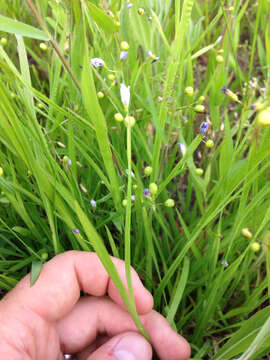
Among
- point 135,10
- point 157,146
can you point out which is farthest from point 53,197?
point 135,10

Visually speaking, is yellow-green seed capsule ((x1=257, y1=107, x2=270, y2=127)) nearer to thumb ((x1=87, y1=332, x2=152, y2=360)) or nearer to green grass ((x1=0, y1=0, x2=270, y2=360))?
green grass ((x1=0, y1=0, x2=270, y2=360))

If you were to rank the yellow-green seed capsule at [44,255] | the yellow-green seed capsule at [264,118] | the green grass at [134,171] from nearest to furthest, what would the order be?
the yellow-green seed capsule at [264,118], the green grass at [134,171], the yellow-green seed capsule at [44,255]

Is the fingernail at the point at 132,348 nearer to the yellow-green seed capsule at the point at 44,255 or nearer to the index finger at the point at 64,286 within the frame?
the index finger at the point at 64,286

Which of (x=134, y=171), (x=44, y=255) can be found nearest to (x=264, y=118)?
(x=134, y=171)

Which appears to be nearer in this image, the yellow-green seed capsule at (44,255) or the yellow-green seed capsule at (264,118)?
the yellow-green seed capsule at (264,118)

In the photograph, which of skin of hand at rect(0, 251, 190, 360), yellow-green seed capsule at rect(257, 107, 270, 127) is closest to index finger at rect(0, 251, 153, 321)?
skin of hand at rect(0, 251, 190, 360)

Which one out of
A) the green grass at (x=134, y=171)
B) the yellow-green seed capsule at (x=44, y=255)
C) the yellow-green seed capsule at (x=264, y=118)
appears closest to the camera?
the yellow-green seed capsule at (x=264, y=118)

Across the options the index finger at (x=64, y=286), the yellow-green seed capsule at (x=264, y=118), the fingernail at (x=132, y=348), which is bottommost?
the fingernail at (x=132, y=348)

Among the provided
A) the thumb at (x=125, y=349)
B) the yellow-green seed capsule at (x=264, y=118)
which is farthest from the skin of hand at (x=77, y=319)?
the yellow-green seed capsule at (x=264, y=118)
